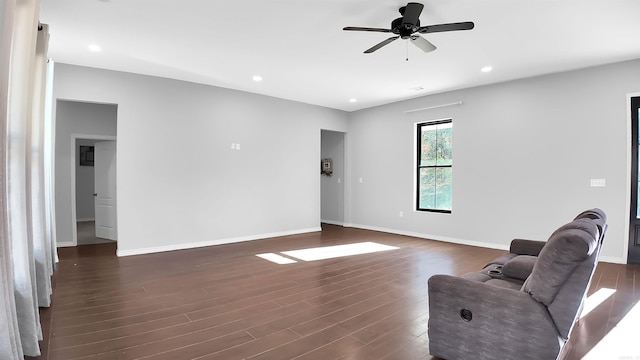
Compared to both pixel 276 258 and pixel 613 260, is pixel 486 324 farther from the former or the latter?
pixel 613 260

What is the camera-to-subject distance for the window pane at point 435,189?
6.39 m

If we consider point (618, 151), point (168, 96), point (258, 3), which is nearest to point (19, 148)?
point (258, 3)

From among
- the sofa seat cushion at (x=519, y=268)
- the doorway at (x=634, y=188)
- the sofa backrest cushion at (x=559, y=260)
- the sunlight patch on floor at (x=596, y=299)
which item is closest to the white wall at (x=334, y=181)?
the doorway at (x=634, y=188)

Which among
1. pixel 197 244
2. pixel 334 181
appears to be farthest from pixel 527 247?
pixel 334 181

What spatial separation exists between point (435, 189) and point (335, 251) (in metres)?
2.68

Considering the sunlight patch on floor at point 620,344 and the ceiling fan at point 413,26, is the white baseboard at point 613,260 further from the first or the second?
the ceiling fan at point 413,26

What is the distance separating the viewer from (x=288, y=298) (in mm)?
3246

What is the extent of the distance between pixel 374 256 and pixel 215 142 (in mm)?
3541

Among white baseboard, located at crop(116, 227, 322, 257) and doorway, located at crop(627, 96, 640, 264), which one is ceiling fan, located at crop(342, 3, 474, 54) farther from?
white baseboard, located at crop(116, 227, 322, 257)

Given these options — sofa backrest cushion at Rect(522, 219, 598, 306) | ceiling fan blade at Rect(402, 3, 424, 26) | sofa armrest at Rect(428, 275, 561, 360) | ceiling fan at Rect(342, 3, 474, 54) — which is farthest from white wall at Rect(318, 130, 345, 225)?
sofa backrest cushion at Rect(522, 219, 598, 306)

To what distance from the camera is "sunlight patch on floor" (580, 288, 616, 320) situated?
2980 millimetres

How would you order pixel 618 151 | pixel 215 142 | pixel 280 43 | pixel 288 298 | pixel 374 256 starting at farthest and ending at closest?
1. pixel 215 142
2. pixel 374 256
3. pixel 618 151
4. pixel 280 43
5. pixel 288 298

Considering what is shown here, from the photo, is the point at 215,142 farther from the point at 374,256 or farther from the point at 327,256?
Result: the point at 374,256

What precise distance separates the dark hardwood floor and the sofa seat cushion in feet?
1.87
